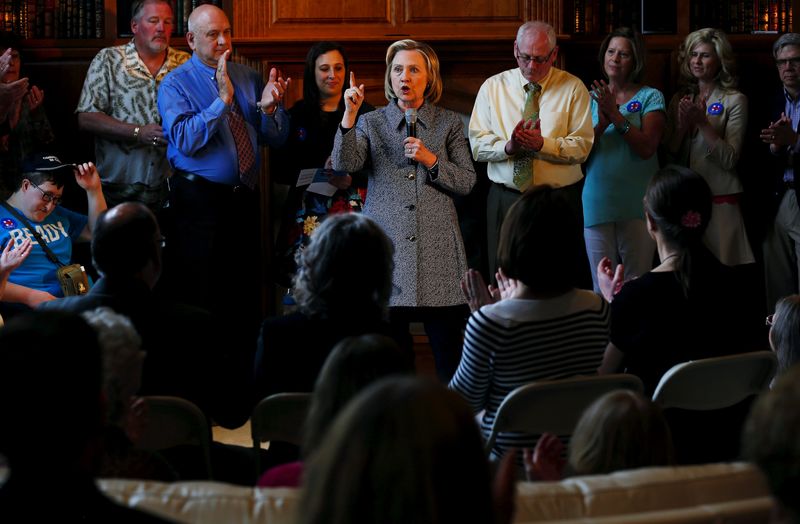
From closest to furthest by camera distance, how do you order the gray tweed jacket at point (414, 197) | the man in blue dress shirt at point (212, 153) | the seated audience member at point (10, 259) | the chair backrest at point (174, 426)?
the chair backrest at point (174, 426), the seated audience member at point (10, 259), the gray tweed jacket at point (414, 197), the man in blue dress shirt at point (212, 153)

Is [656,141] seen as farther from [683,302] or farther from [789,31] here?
[683,302]

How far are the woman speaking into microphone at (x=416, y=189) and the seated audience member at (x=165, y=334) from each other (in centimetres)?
184

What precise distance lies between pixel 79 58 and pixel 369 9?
149 cm

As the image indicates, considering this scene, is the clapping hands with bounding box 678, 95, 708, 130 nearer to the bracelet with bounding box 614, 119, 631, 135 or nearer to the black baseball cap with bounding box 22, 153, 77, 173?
the bracelet with bounding box 614, 119, 631, 135

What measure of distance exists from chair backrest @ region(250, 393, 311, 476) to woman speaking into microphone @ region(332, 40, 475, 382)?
198 cm

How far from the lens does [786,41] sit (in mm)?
5250

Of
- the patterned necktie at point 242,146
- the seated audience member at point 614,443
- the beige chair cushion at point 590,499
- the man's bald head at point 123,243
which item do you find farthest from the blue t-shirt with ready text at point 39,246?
the beige chair cushion at point 590,499

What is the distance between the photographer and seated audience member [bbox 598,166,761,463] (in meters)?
2.86

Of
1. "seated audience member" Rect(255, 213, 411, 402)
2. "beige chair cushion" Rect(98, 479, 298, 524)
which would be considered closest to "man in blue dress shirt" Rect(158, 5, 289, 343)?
"seated audience member" Rect(255, 213, 411, 402)

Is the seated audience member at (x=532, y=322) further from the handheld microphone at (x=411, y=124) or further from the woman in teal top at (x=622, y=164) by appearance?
the woman in teal top at (x=622, y=164)

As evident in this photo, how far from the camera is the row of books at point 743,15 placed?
586cm

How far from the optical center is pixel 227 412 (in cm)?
263

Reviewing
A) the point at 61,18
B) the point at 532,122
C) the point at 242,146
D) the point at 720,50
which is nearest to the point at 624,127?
the point at 532,122

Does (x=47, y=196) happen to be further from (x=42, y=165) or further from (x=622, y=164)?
(x=622, y=164)
